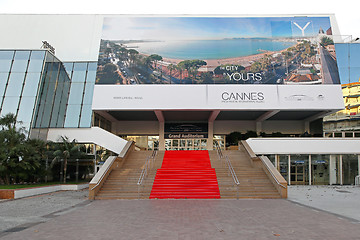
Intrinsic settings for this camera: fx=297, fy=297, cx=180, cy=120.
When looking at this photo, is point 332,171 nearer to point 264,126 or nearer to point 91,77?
point 264,126

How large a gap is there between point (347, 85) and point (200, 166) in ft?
52.7

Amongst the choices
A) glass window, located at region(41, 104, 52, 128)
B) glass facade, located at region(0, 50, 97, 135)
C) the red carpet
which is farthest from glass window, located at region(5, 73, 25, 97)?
the red carpet

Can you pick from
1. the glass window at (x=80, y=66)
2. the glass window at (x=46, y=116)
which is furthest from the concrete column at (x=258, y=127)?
the glass window at (x=46, y=116)

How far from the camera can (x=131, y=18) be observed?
2748cm

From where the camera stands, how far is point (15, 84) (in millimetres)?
22094

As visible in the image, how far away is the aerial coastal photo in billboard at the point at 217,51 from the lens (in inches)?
976

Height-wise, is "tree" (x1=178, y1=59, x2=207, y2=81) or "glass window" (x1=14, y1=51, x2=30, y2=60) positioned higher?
"tree" (x1=178, y1=59, x2=207, y2=81)

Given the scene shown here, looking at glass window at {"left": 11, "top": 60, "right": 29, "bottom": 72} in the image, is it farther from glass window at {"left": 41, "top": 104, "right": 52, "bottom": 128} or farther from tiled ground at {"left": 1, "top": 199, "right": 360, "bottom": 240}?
tiled ground at {"left": 1, "top": 199, "right": 360, "bottom": 240}

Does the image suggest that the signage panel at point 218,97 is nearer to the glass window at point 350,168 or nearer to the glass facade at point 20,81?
the glass window at point 350,168

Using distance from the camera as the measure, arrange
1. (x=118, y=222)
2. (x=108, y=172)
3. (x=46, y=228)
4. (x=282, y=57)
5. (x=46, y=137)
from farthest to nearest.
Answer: (x=282, y=57)
(x=46, y=137)
(x=108, y=172)
(x=118, y=222)
(x=46, y=228)

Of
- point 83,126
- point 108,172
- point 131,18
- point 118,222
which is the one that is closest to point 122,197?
point 108,172

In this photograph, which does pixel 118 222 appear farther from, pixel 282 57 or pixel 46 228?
pixel 282 57

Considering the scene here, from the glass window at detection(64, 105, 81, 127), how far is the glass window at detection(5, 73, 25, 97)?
148 inches

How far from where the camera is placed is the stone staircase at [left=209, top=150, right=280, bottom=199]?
13312 mm
